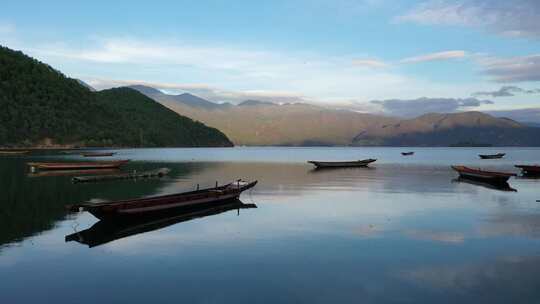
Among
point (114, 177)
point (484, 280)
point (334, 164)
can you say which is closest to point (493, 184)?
point (334, 164)

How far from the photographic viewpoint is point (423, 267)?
2228cm

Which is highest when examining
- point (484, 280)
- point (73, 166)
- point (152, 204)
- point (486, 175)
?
point (73, 166)

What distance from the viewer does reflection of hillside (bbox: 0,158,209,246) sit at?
104 feet

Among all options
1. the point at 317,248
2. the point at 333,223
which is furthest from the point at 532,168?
the point at 317,248

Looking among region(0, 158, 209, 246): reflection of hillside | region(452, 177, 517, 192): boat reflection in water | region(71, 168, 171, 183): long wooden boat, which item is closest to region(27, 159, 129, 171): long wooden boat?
region(0, 158, 209, 246): reflection of hillside

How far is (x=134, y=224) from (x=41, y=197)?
2098 centimetres

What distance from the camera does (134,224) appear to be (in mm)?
32844

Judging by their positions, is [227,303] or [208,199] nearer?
[227,303]

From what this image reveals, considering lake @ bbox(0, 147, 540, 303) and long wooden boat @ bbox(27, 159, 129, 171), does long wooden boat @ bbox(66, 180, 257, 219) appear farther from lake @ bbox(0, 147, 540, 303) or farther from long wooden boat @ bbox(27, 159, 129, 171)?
long wooden boat @ bbox(27, 159, 129, 171)

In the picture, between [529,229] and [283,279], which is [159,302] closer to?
[283,279]

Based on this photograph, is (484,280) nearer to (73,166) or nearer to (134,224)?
(134,224)

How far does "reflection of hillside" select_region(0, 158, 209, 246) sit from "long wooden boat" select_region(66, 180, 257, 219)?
3.27 meters

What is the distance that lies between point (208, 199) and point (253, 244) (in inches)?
579

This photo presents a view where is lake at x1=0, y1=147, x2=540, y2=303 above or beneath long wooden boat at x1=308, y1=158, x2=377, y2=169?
beneath
